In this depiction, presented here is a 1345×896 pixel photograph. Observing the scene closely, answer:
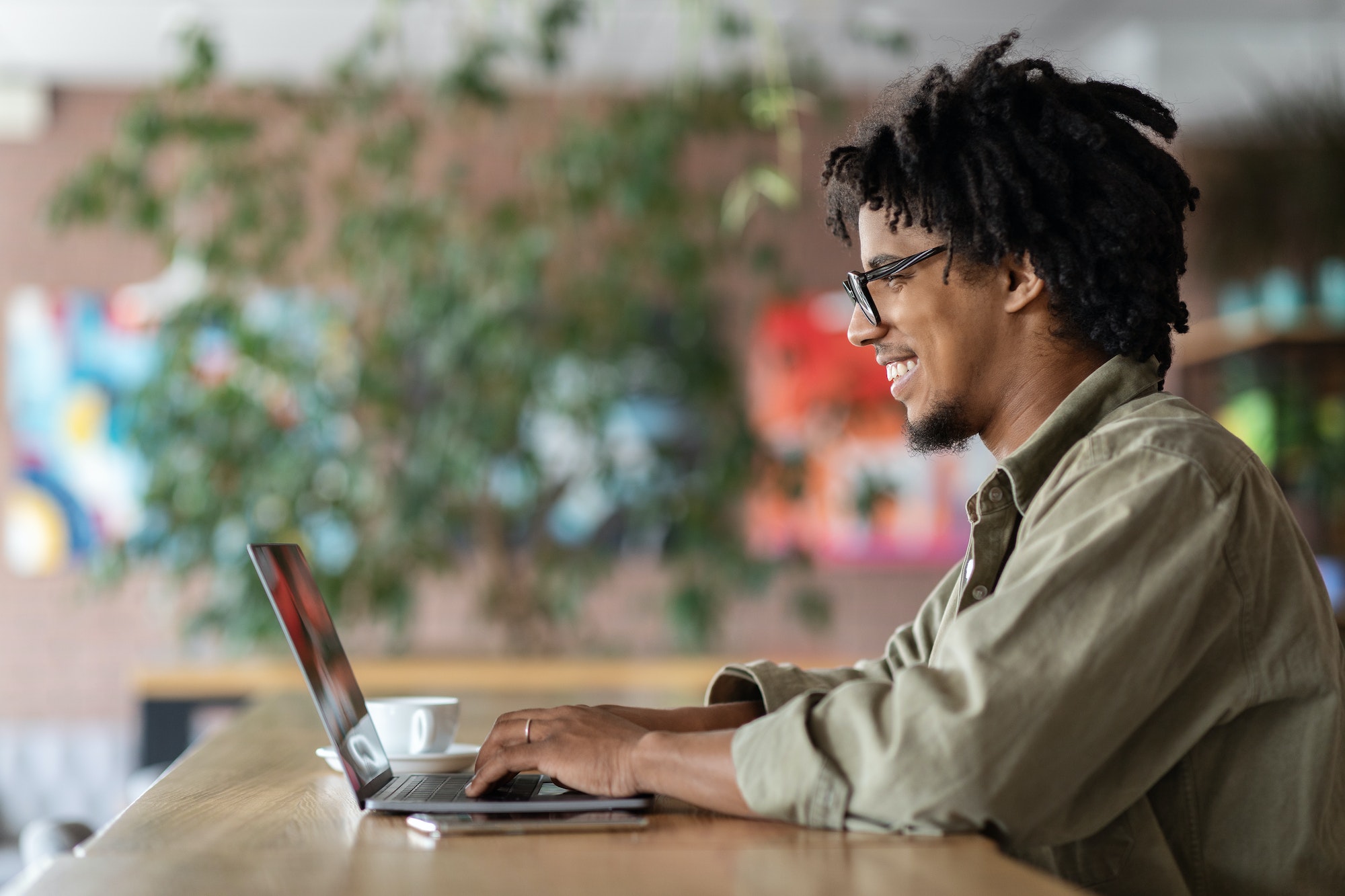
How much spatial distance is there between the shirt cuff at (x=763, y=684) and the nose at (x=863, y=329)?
34 cm

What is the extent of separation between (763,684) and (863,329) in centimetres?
37

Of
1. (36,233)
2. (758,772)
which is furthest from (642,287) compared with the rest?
(758,772)

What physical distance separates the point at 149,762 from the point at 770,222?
263cm

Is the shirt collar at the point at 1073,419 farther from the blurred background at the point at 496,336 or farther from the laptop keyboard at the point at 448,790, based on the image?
the blurred background at the point at 496,336

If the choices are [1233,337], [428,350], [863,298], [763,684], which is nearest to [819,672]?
[763,684]

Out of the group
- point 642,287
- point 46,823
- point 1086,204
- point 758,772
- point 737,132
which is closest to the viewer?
point 758,772

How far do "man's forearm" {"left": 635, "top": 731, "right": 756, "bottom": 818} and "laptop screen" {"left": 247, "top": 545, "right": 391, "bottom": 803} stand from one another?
0.23 metres

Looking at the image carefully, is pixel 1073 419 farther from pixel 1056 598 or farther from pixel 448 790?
pixel 448 790

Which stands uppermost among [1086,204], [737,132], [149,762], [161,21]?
[161,21]

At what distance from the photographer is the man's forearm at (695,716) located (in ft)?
4.34

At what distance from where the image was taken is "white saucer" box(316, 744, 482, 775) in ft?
4.27

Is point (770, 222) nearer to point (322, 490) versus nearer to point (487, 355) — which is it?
point (487, 355)

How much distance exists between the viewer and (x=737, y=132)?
4.23m

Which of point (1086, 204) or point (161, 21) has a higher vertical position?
point (161, 21)
